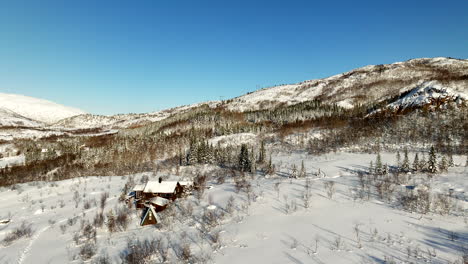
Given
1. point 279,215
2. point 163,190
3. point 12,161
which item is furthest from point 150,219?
point 12,161

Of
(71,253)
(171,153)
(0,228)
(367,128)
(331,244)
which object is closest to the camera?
(331,244)

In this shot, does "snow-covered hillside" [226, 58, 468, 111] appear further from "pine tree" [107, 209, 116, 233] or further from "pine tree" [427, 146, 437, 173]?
"pine tree" [107, 209, 116, 233]

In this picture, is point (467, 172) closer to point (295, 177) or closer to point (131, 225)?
point (295, 177)

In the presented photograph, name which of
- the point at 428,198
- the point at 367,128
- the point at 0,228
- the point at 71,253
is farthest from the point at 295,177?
the point at 367,128

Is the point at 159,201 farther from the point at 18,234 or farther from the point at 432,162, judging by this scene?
the point at 432,162

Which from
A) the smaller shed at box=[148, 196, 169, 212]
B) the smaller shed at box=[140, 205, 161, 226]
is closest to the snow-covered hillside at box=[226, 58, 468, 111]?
the smaller shed at box=[148, 196, 169, 212]
